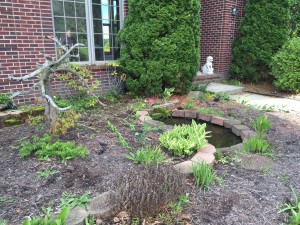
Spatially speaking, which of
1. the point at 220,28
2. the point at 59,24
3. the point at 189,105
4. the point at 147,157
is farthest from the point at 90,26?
the point at 220,28

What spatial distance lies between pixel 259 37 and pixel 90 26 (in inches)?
195

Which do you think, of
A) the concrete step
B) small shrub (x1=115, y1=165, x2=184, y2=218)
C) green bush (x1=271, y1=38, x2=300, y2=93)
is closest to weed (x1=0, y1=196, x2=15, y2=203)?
small shrub (x1=115, y1=165, x2=184, y2=218)

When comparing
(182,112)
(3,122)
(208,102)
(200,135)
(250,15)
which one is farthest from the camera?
(250,15)

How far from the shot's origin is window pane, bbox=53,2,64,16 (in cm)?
488

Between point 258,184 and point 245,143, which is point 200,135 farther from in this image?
point 258,184

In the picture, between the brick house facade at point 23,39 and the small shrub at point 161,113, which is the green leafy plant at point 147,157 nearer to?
the small shrub at point 161,113

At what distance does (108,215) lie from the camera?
6.03 feet

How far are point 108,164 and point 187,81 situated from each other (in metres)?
3.48

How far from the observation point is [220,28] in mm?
7789

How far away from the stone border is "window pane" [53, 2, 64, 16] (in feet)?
8.64

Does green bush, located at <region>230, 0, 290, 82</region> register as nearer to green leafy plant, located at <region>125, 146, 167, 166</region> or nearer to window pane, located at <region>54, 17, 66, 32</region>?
window pane, located at <region>54, 17, 66, 32</region>

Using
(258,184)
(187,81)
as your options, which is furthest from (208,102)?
(258,184)

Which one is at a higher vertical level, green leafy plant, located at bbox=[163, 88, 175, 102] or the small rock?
green leafy plant, located at bbox=[163, 88, 175, 102]

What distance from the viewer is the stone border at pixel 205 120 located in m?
2.48
